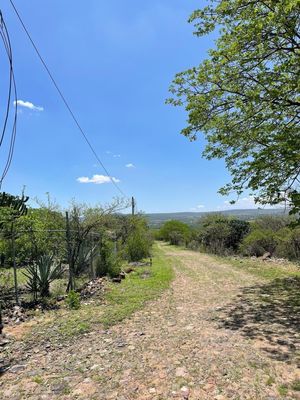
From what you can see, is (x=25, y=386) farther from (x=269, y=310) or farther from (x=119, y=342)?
(x=269, y=310)

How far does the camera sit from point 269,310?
277 inches

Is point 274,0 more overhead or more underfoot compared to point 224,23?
more underfoot

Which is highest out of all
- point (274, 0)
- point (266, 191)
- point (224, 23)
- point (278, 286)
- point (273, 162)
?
point (224, 23)

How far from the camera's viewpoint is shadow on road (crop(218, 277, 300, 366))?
4.80 meters

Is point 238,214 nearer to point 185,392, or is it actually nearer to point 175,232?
point 175,232

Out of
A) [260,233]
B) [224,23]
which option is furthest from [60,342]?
[260,233]

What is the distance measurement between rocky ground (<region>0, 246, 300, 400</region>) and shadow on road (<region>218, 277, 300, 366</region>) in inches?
0.7

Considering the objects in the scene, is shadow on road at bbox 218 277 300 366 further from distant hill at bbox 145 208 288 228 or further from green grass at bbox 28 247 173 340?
distant hill at bbox 145 208 288 228

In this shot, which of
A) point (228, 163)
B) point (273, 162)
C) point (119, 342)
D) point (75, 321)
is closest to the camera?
point (119, 342)

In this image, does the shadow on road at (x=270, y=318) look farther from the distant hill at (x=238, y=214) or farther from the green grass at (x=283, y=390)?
the distant hill at (x=238, y=214)

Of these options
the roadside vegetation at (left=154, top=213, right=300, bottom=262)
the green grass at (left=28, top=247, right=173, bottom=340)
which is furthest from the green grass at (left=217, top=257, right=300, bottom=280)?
the green grass at (left=28, top=247, right=173, bottom=340)

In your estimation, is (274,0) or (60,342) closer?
(60,342)

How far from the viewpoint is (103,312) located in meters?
7.00

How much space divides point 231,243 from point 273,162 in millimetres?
20945
